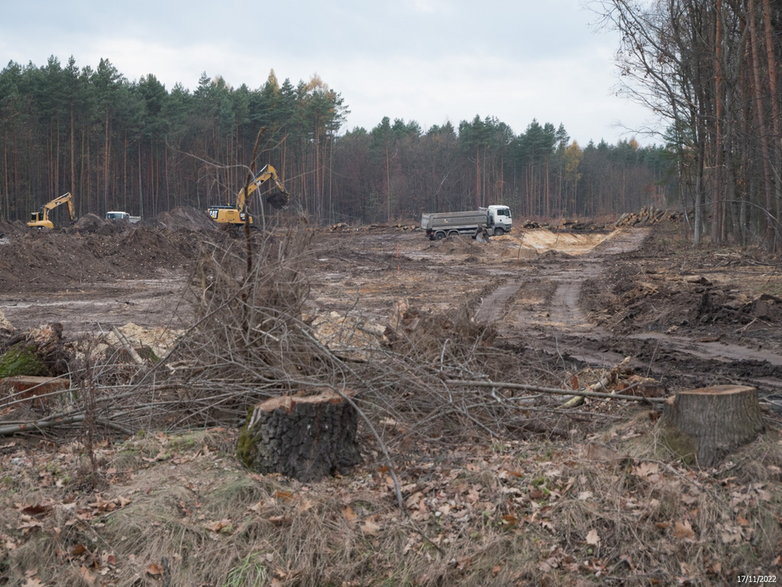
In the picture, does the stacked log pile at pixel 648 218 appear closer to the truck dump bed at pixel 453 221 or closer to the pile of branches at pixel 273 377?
the truck dump bed at pixel 453 221

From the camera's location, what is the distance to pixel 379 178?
89562 millimetres

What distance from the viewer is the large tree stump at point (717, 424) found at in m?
5.05

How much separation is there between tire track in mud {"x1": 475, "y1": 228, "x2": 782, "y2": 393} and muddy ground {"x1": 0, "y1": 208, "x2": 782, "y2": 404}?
34mm

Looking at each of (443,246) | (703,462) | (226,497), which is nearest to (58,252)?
(443,246)

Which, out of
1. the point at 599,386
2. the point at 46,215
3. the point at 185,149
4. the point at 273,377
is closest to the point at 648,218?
the point at 185,149

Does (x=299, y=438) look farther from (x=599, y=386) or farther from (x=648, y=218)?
(x=648, y=218)

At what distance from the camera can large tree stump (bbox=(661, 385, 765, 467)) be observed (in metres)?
5.05

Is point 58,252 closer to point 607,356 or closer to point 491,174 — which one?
point 607,356

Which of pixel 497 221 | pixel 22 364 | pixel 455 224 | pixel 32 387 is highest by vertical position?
pixel 497 221

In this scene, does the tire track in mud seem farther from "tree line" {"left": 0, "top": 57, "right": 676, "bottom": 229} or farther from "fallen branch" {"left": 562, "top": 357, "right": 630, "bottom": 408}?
"tree line" {"left": 0, "top": 57, "right": 676, "bottom": 229}

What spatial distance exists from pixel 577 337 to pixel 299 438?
376 inches

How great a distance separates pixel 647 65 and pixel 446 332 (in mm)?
29349

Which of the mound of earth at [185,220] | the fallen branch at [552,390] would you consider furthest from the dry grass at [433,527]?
the mound of earth at [185,220]

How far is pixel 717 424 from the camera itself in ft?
16.7
